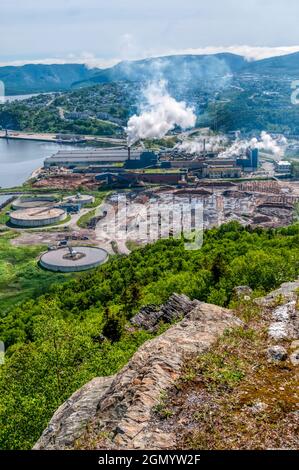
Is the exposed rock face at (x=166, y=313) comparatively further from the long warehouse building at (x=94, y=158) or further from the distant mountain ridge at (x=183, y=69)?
the distant mountain ridge at (x=183, y=69)

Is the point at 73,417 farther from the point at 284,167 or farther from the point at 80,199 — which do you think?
the point at 284,167

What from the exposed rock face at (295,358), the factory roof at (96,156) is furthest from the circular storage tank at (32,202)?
the exposed rock face at (295,358)

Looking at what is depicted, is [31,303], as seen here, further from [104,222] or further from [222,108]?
[222,108]

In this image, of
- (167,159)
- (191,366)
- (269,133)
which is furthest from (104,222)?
(269,133)

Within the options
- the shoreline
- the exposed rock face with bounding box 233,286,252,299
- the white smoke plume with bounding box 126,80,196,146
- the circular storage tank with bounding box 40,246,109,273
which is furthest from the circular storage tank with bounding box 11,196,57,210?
the exposed rock face with bounding box 233,286,252,299

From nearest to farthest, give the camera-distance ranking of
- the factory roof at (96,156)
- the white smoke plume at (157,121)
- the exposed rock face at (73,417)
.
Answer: the exposed rock face at (73,417) → the factory roof at (96,156) → the white smoke plume at (157,121)
